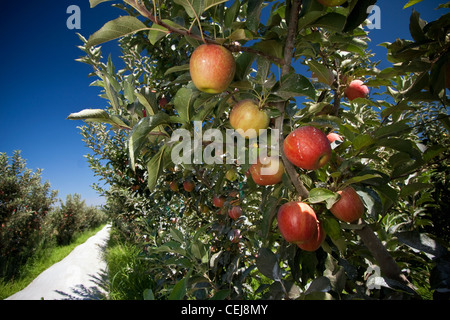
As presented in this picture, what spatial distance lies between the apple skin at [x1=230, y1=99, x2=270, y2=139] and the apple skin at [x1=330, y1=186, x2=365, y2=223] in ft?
1.25

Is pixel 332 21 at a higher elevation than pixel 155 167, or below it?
higher

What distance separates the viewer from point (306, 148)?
0.73m

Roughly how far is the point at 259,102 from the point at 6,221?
365 inches

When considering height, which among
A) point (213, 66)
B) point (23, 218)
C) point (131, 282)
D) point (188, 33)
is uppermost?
point (188, 33)

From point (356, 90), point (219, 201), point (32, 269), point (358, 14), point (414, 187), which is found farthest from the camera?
point (32, 269)

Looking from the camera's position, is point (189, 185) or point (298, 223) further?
point (189, 185)

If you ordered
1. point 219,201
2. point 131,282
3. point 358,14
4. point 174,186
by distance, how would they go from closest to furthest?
point 358,14
point 219,201
point 174,186
point 131,282

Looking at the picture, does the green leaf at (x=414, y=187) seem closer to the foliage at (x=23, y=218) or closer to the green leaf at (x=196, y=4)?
the green leaf at (x=196, y=4)

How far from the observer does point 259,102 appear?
0.83 meters

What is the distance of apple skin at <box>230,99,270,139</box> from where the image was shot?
2.58ft

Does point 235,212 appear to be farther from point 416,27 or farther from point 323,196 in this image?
point 416,27

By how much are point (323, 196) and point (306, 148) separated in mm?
166

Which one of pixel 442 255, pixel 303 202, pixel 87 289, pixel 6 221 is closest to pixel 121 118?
pixel 303 202

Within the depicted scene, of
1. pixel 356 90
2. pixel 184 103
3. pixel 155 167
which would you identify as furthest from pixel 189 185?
pixel 356 90
